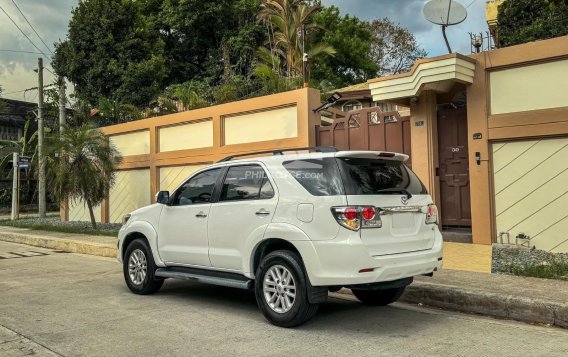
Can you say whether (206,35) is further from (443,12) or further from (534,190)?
(534,190)

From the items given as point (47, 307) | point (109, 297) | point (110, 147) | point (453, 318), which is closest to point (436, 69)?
point (453, 318)

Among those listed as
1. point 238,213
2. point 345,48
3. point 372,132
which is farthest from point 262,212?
point 345,48

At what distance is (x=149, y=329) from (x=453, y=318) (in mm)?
3378

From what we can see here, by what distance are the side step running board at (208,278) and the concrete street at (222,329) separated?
38cm

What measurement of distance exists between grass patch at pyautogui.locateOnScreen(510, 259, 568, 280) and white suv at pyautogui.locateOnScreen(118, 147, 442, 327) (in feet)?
7.44

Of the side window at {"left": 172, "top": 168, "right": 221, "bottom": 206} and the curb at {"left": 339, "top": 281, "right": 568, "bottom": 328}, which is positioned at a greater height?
the side window at {"left": 172, "top": 168, "right": 221, "bottom": 206}

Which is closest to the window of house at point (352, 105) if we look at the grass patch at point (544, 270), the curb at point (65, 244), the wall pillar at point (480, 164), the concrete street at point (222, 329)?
the wall pillar at point (480, 164)

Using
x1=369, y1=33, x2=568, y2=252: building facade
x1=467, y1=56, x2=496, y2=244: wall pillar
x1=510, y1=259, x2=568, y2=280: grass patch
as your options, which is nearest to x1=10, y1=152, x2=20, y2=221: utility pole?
x1=369, y1=33, x2=568, y2=252: building facade

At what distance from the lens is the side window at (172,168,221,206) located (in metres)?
6.54

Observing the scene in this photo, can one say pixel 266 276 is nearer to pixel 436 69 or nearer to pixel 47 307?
pixel 47 307

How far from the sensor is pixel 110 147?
671 inches

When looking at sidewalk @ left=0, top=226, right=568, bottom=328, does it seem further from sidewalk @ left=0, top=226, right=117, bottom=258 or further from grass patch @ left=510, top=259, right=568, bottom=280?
sidewalk @ left=0, top=226, right=117, bottom=258

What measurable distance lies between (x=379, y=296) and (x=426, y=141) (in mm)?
5321

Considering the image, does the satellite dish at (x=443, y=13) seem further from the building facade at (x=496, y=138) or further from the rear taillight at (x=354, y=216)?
the rear taillight at (x=354, y=216)
